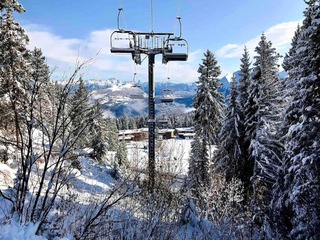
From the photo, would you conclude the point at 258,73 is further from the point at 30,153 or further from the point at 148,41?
the point at 30,153

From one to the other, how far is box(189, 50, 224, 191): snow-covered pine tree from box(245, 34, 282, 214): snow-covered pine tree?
15.8 feet

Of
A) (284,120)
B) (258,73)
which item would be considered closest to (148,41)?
(258,73)

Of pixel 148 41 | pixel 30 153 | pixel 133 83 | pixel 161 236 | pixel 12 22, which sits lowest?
pixel 161 236

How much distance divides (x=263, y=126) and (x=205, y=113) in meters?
6.86

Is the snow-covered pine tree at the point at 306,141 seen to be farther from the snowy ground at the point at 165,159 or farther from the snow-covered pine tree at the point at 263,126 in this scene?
the snowy ground at the point at 165,159

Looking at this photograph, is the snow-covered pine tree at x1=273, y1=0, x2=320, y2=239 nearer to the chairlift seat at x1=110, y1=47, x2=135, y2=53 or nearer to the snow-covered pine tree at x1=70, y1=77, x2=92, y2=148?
the snow-covered pine tree at x1=70, y1=77, x2=92, y2=148

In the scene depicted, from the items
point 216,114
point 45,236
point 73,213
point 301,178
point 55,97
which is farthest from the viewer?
point 216,114

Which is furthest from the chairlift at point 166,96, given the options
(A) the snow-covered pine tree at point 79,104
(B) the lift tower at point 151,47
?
(A) the snow-covered pine tree at point 79,104

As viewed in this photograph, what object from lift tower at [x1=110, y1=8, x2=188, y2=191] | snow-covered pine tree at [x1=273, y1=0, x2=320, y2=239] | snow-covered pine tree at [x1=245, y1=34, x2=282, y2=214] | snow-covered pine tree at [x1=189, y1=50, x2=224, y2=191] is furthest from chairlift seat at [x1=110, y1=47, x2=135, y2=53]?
snow-covered pine tree at [x1=273, y1=0, x2=320, y2=239]

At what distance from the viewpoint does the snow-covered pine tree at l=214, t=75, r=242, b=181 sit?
19.3m

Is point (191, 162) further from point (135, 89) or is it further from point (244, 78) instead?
point (135, 89)

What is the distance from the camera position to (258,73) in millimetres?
17172

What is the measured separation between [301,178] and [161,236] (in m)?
6.13

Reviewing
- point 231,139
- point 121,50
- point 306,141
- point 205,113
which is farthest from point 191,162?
point 306,141
